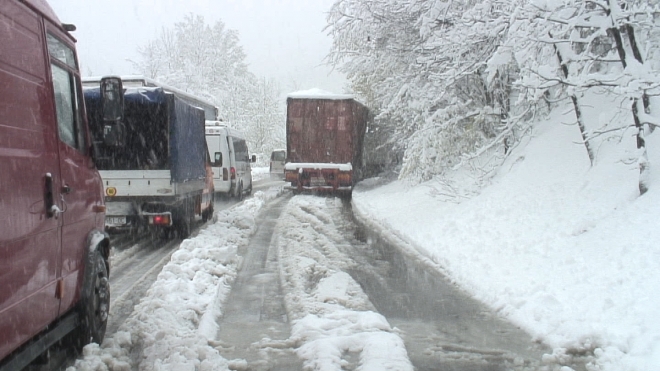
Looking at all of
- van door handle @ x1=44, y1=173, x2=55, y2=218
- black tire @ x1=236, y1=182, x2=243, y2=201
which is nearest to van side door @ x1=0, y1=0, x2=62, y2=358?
van door handle @ x1=44, y1=173, x2=55, y2=218

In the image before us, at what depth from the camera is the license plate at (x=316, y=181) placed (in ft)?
75.9

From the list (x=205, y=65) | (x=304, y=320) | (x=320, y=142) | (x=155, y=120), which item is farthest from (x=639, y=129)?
(x=205, y=65)

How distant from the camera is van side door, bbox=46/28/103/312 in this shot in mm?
4559

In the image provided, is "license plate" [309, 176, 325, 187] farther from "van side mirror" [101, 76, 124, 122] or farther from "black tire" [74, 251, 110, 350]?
"van side mirror" [101, 76, 124, 122]

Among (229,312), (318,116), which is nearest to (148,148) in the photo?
(229,312)

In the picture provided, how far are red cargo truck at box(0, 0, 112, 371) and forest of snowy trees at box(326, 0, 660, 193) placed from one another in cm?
648

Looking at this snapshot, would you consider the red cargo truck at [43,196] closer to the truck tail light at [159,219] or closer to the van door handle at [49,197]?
the van door handle at [49,197]

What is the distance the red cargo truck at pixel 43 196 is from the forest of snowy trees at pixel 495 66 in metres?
6.48

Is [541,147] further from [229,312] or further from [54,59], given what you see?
[54,59]

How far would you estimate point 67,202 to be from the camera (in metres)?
4.59

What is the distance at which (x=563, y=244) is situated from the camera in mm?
8516

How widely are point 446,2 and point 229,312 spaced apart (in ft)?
28.9

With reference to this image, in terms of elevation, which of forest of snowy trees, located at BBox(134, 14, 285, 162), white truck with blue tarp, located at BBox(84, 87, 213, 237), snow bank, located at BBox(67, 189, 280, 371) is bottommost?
snow bank, located at BBox(67, 189, 280, 371)

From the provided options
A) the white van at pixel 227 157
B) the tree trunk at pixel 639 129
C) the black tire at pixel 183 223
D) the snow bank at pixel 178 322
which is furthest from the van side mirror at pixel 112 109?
the white van at pixel 227 157
